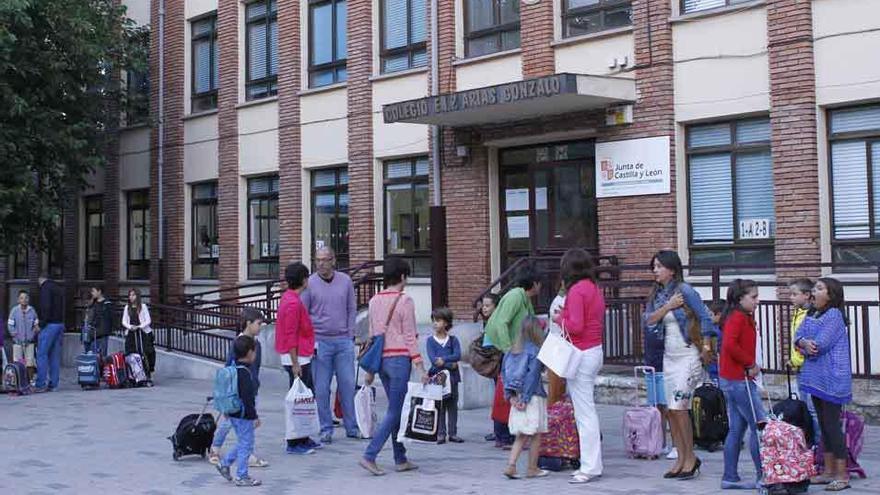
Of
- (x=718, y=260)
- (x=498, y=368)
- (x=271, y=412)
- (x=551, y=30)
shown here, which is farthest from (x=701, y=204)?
(x=271, y=412)

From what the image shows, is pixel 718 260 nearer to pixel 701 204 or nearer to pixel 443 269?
pixel 701 204

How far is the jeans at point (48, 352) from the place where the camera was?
59.2 ft

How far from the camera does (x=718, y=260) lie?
1498cm

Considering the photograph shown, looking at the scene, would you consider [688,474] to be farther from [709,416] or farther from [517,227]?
[517,227]

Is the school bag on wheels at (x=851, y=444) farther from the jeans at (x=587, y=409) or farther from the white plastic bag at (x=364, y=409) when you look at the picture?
the white plastic bag at (x=364, y=409)

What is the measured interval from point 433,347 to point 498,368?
0.73 meters

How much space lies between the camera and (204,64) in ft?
78.5

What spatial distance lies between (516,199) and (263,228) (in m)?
6.80

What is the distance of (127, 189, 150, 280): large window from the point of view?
25438 mm

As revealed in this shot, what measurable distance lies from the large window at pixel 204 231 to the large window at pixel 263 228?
1172mm

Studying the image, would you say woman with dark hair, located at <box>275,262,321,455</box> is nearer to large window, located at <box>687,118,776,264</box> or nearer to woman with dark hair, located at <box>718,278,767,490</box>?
woman with dark hair, located at <box>718,278,767,490</box>

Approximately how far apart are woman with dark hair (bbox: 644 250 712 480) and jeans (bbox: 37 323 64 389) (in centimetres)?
1207

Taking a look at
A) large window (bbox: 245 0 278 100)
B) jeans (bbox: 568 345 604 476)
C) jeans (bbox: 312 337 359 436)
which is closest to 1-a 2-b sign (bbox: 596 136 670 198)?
jeans (bbox: 312 337 359 436)

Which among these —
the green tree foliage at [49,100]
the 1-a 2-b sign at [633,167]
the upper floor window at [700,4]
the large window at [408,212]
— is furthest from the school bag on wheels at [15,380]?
the upper floor window at [700,4]
